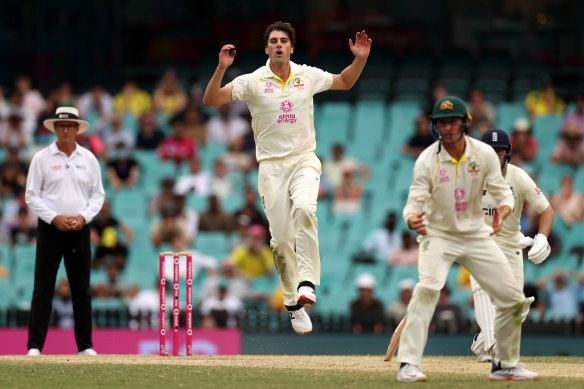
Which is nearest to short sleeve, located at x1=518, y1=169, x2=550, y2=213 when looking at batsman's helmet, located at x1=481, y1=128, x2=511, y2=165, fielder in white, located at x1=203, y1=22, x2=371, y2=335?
batsman's helmet, located at x1=481, y1=128, x2=511, y2=165

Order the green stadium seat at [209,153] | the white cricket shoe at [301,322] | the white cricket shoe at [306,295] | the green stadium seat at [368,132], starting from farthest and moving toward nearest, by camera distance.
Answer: the green stadium seat at [368,132] → the green stadium seat at [209,153] → the white cricket shoe at [301,322] → the white cricket shoe at [306,295]

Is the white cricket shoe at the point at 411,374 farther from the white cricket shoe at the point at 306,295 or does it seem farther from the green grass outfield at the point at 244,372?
the white cricket shoe at the point at 306,295

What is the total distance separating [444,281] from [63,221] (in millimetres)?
4241

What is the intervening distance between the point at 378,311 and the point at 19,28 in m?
11.1

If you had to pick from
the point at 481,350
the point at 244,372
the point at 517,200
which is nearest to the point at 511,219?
the point at 517,200

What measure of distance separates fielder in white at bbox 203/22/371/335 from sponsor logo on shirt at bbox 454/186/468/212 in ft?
6.72

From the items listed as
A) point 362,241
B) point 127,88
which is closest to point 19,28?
point 127,88

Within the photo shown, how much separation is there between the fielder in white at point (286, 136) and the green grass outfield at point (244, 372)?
789mm

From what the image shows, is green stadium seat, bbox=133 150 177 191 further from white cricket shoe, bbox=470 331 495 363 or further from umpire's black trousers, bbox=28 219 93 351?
white cricket shoe, bbox=470 331 495 363

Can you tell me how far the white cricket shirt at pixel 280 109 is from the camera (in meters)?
10.7

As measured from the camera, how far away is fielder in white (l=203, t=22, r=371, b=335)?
10.6 meters

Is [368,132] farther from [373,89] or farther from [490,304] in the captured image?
[490,304]

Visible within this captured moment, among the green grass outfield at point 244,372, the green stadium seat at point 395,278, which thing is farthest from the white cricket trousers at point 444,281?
the green stadium seat at point 395,278

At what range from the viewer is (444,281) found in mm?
8711
